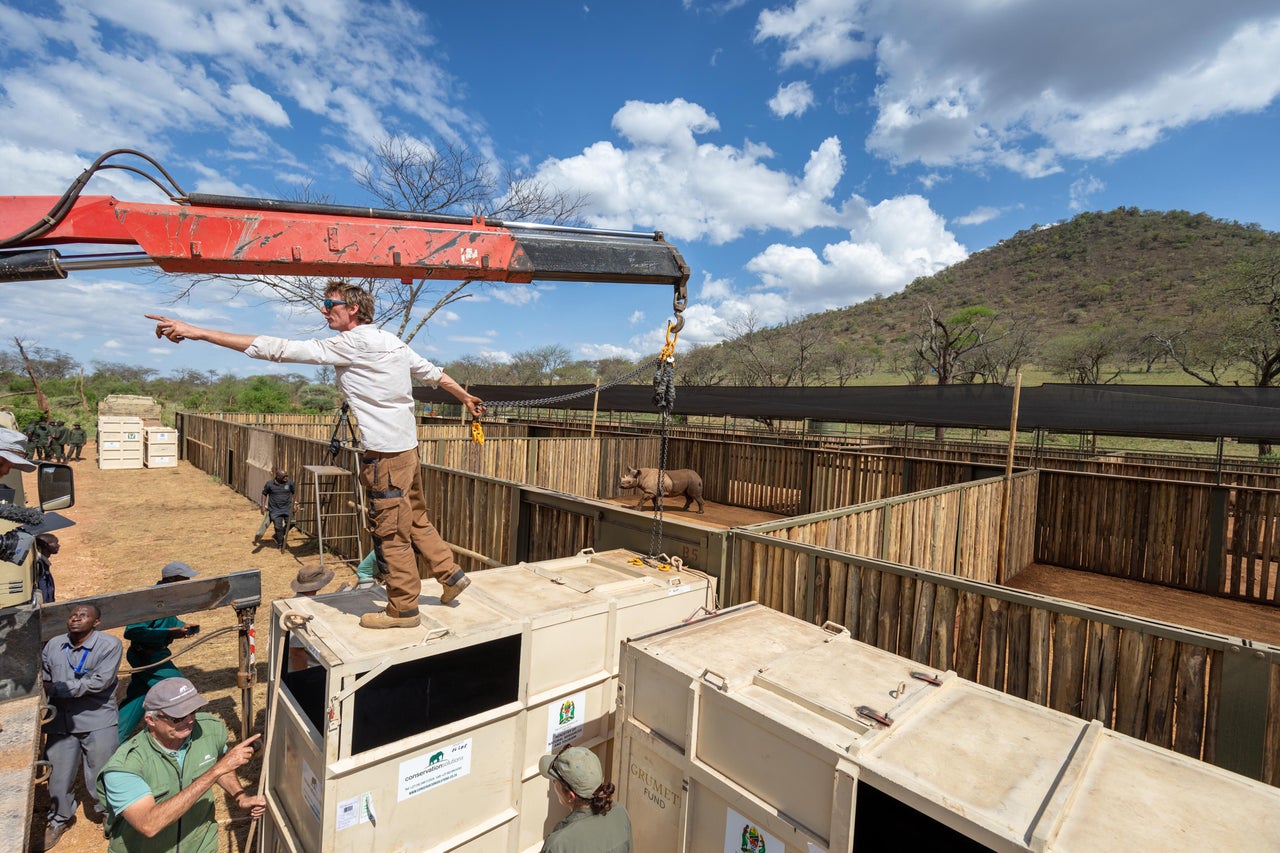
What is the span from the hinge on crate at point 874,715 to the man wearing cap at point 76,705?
15.5 feet

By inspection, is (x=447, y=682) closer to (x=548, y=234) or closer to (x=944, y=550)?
(x=548, y=234)

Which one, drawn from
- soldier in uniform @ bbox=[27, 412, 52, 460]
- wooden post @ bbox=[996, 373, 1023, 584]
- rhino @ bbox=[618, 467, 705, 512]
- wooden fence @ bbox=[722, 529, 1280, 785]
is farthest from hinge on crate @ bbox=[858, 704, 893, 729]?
soldier in uniform @ bbox=[27, 412, 52, 460]

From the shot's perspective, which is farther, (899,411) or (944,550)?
(899,411)

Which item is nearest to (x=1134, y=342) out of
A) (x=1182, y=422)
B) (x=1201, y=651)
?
(x=1182, y=422)

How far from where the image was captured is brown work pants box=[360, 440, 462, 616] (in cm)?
322

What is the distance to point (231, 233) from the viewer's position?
3512 mm

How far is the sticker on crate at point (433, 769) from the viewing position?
2.94m

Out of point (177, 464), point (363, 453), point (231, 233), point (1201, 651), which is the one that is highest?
point (231, 233)

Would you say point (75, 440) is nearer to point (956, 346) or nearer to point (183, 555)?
point (183, 555)

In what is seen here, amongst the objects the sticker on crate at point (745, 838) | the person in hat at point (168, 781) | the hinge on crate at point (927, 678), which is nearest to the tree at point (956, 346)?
the hinge on crate at point (927, 678)

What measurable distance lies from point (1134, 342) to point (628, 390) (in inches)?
1838

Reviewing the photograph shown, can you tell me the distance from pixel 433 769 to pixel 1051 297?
99.8 meters

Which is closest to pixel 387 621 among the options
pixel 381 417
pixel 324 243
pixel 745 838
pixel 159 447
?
pixel 381 417

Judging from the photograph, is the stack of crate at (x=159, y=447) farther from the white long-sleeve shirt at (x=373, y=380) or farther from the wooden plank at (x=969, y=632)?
the wooden plank at (x=969, y=632)
